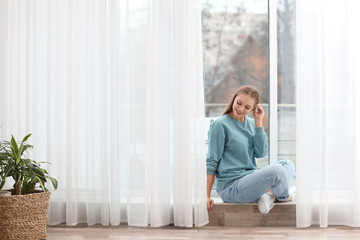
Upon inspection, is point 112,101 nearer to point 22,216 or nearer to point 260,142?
point 22,216

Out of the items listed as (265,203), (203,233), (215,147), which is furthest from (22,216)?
(265,203)

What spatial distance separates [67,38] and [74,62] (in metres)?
0.16

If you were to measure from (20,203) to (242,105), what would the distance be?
1533 millimetres

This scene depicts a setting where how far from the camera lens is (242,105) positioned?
335 cm

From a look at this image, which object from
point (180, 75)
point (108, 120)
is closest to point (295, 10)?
point (180, 75)

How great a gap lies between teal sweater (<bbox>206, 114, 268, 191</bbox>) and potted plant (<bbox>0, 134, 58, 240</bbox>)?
1.06 meters

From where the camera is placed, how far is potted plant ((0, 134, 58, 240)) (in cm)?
283

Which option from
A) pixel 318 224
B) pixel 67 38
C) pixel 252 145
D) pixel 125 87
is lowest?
pixel 318 224

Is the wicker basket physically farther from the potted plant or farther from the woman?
the woman

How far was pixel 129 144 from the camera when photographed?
327 centimetres

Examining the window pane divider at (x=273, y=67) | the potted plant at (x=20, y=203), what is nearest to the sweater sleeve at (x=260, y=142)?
the window pane divider at (x=273, y=67)

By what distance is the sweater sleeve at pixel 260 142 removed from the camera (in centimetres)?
339

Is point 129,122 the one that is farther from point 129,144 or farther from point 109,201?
point 109,201

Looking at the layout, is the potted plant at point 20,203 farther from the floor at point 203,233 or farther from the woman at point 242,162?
the woman at point 242,162
